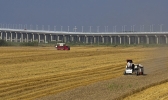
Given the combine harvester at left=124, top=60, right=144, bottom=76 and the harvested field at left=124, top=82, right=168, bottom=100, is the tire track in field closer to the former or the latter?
the combine harvester at left=124, top=60, right=144, bottom=76

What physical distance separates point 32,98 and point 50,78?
25.3ft

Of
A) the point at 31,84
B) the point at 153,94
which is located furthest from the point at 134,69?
the point at 153,94

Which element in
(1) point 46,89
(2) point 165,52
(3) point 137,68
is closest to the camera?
(1) point 46,89

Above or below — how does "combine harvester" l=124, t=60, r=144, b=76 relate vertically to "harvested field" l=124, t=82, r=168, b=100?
above

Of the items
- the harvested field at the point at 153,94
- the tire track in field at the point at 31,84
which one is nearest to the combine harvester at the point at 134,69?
the tire track in field at the point at 31,84

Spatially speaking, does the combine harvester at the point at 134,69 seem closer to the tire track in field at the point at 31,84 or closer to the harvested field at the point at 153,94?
the tire track in field at the point at 31,84

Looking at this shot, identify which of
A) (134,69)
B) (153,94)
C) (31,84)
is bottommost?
(153,94)

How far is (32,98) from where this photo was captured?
17031mm

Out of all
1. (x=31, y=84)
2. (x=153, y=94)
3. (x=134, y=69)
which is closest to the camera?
(x=153, y=94)

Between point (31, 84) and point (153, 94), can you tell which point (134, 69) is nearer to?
point (31, 84)

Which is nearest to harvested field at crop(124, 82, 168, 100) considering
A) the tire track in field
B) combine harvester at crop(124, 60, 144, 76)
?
the tire track in field

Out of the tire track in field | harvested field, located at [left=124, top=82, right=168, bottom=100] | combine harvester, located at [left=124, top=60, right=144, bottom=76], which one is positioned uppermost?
combine harvester, located at [left=124, top=60, right=144, bottom=76]

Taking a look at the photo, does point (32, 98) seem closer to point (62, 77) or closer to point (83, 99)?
point (83, 99)

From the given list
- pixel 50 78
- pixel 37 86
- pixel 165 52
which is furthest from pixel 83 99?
pixel 165 52
